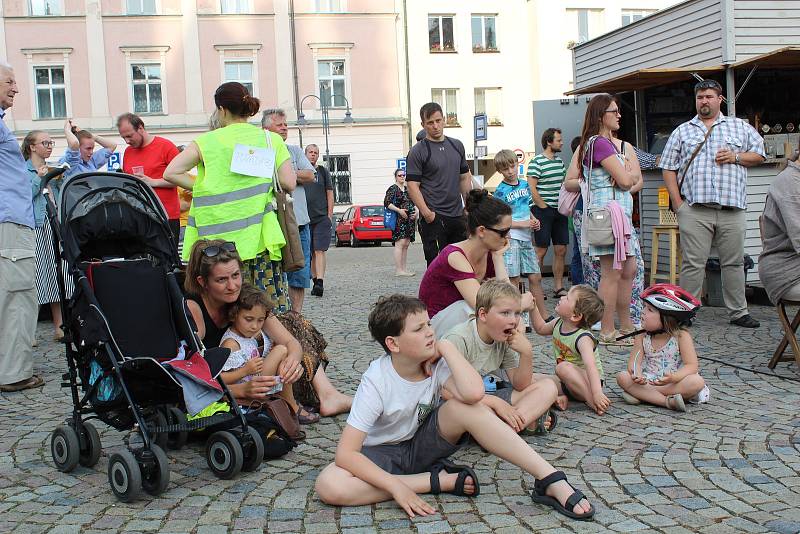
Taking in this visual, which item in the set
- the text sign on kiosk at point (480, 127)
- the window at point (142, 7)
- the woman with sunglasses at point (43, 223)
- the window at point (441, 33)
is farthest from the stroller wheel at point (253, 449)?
the window at point (441, 33)

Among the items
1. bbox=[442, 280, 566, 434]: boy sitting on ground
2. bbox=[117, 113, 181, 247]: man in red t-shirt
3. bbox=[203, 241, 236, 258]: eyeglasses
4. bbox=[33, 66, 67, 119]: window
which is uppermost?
bbox=[33, 66, 67, 119]: window

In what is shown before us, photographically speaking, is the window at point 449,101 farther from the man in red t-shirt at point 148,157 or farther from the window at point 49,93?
the man in red t-shirt at point 148,157

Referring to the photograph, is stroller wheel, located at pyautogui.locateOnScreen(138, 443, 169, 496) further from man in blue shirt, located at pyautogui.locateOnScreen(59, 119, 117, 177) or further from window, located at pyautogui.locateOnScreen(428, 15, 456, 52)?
window, located at pyautogui.locateOnScreen(428, 15, 456, 52)

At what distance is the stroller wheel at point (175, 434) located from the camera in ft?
15.6

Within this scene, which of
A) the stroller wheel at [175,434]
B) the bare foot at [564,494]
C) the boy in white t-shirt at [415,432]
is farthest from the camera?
the stroller wheel at [175,434]

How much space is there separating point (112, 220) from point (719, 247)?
5.88 metres

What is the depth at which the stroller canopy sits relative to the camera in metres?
4.79

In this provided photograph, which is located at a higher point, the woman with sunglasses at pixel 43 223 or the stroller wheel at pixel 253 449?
the woman with sunglasses at pixel 43 223

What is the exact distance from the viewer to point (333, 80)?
38.3 metres

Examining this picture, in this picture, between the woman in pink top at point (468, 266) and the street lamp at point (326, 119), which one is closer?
the woman in pink top at point (468, 266)

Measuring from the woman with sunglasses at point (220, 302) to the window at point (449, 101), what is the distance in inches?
1387

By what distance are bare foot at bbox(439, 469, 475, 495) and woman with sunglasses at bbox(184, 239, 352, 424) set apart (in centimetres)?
125

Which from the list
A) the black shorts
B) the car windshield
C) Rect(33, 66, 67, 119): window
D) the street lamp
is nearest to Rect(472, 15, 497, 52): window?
the street lamp

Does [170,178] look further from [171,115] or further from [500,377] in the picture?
[171,115]
